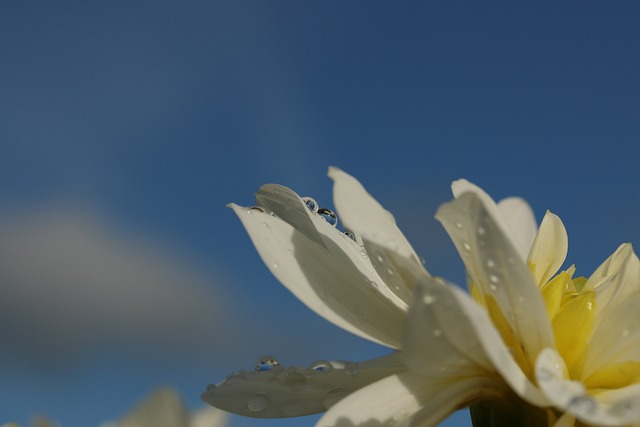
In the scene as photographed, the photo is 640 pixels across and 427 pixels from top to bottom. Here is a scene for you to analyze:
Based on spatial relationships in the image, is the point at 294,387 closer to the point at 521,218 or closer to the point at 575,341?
the point at 575,341

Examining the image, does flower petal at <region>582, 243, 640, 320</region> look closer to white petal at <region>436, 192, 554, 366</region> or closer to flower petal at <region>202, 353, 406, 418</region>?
white petal at <region>436, 192, 554, 366</region>

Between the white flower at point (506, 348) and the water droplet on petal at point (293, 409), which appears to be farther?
the water droplet on petal at point (293, 409)

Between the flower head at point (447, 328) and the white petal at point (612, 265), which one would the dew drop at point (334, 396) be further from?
the white petal at point (612, 265)

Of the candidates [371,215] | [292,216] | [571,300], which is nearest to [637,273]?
[571,300]

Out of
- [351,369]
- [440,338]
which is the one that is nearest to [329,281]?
[351,369]

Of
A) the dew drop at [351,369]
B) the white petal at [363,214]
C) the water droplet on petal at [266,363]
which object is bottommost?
the dew drop at [351,369]

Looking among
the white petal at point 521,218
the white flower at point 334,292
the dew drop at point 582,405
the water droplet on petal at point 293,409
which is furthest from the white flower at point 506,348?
the white petal at point 521,218

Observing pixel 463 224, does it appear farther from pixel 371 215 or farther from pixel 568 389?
pixel 568 389

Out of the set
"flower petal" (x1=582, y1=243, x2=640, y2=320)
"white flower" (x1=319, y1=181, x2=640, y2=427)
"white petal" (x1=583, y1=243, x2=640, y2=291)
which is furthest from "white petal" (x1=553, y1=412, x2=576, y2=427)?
"white petal" (x1=583, y1=243, x2=640, y2=291)
